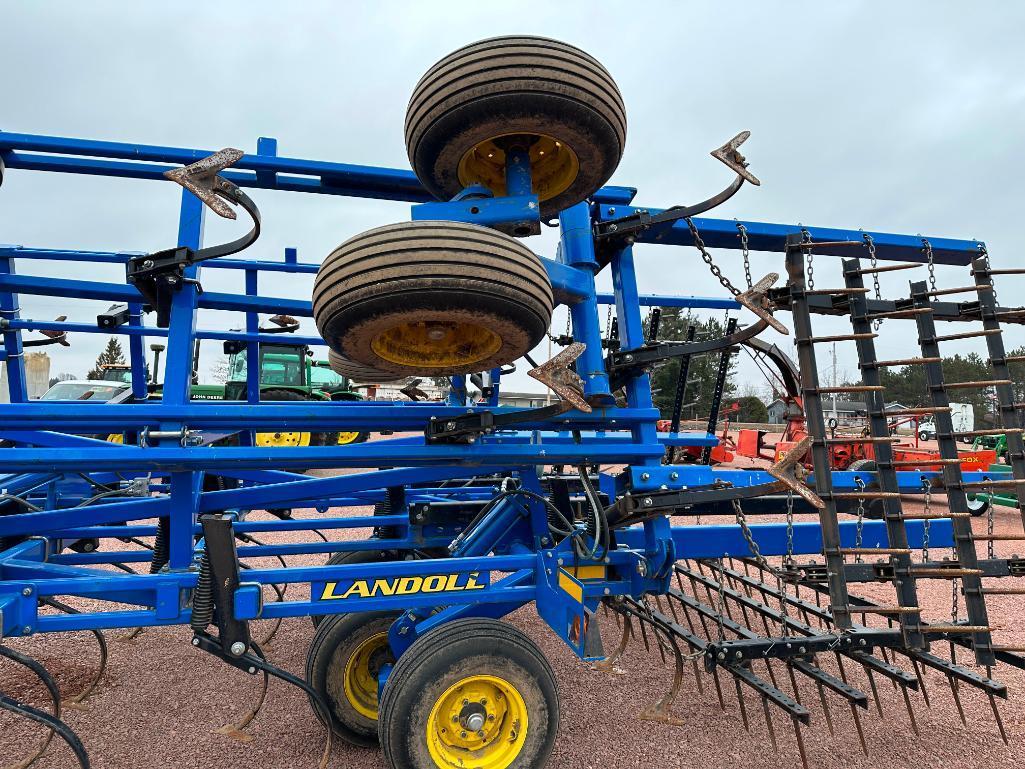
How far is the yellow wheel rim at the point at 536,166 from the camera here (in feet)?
8.72

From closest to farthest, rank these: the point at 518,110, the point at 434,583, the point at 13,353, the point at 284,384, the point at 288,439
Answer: the point at 518,110, the point at 434,583, the point at 13,353, the point at 288,439, the point at 284,384

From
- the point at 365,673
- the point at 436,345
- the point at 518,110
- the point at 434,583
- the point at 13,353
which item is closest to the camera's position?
the point at 518,110

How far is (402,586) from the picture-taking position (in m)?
2.50

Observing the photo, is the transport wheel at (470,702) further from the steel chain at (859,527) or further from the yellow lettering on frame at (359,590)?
the steel chain at (859,527)

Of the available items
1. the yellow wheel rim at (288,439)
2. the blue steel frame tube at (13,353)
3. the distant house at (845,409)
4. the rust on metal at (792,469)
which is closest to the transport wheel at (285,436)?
the yellow wheel rim at (288,439)

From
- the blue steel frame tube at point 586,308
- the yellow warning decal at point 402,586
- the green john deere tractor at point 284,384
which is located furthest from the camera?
the green john deere tractor at point 284,384

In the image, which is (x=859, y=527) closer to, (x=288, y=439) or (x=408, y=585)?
(x=408, y=585)

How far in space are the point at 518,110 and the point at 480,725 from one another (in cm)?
226

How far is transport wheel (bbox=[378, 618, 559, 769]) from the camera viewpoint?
2.28 meters

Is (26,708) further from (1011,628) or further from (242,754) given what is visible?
(1011,628)

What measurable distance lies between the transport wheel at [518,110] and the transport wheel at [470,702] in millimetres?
1847

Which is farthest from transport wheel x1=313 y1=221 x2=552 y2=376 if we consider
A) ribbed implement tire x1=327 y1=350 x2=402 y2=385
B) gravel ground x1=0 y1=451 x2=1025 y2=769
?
gravel ground x1=0 y1=451 x2=1025 y2=769

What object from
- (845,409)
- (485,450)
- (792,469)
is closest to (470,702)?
(485,450)

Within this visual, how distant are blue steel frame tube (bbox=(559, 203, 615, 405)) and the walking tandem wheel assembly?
14 millimetres
